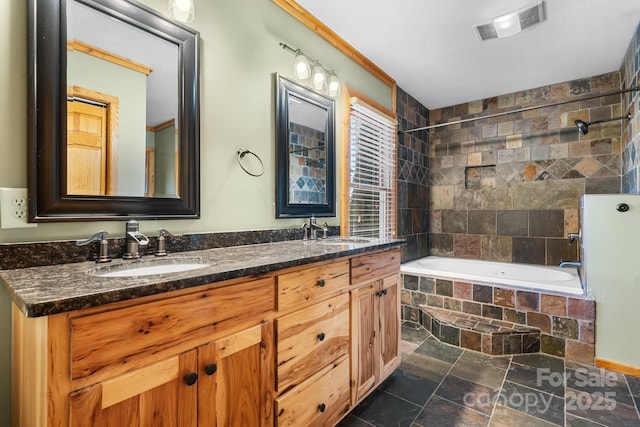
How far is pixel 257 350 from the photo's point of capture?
108 cm

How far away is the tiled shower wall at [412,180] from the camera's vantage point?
3344mm

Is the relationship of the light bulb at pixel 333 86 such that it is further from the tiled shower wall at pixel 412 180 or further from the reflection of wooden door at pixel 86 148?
A: the reflection of wooden door at pixel 86 148

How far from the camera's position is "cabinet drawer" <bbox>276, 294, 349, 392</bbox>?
3.89 feet

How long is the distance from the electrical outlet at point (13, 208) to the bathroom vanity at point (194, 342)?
0.55ft

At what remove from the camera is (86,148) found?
3.74ft

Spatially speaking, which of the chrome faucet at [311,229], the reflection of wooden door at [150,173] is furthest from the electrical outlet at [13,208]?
the chrome faucet at [311,229]

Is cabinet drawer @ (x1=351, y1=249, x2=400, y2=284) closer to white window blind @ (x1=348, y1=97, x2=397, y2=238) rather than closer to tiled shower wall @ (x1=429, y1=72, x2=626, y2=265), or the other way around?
white window blind @ (x1=348, y1=97, x2=397, y2=238)

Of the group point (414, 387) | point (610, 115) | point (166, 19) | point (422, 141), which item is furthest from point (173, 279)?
point (610, 115)

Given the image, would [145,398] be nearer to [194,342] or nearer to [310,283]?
[194,342]

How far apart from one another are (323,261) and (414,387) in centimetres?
117

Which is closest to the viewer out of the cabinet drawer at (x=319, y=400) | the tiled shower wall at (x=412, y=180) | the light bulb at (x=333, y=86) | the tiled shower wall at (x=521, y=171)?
the cabinet drawer at (x=319, y=400)

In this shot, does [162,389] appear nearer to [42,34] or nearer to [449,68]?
[42,34]

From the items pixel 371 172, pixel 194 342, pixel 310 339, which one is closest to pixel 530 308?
pixel 371 172

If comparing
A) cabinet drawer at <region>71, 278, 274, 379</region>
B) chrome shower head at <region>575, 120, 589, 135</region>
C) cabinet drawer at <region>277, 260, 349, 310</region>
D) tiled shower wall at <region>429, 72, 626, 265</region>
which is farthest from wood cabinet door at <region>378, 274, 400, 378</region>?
chrome shower head at <region>575, 120, 589, 135</region>
